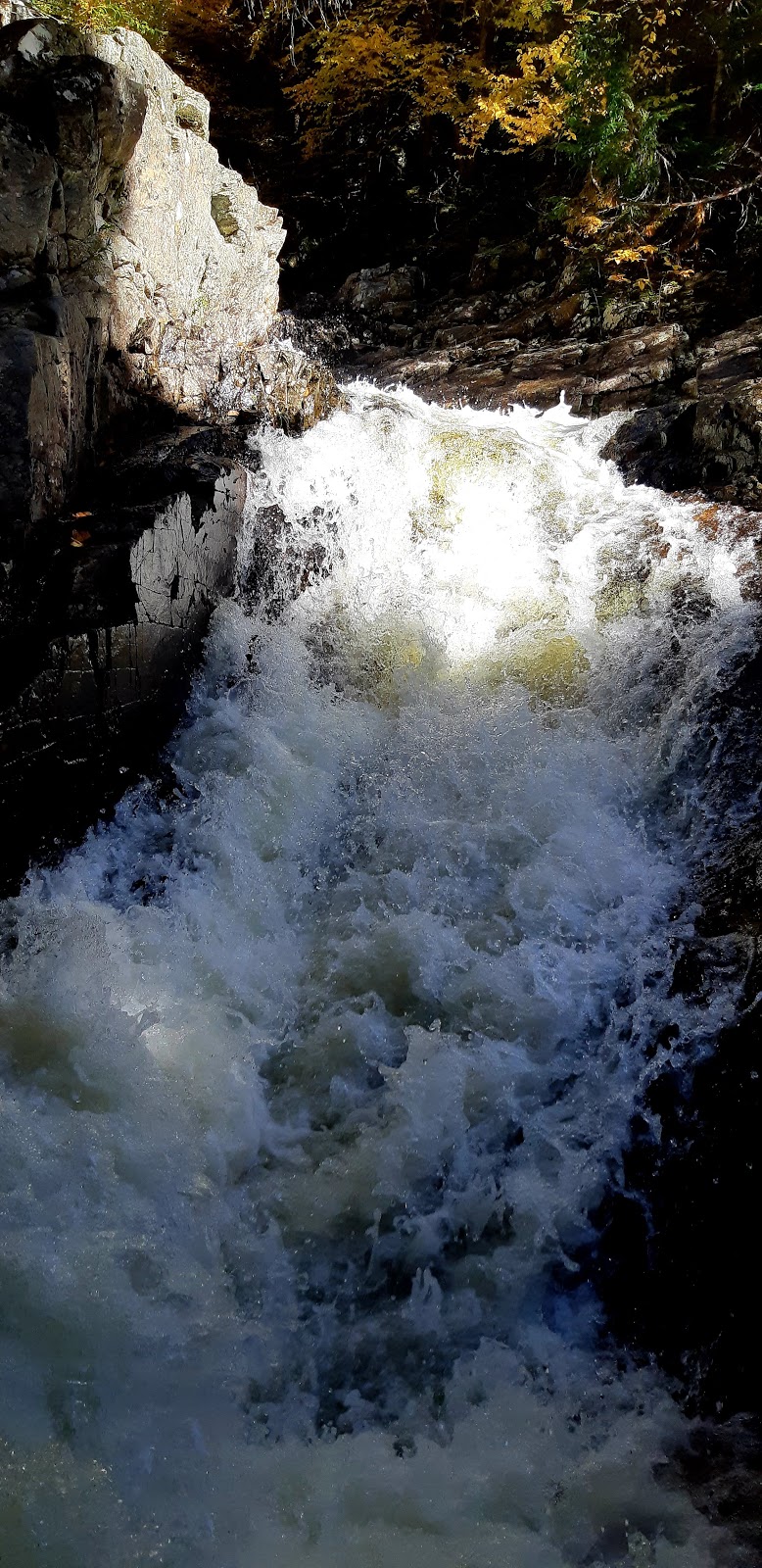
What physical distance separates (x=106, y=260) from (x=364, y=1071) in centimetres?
522

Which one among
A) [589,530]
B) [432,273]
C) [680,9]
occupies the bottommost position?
[589,530]

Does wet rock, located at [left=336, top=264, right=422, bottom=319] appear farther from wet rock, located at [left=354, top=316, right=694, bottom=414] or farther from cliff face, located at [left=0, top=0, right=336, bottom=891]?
cliff face, located at [left=0, top=0, right=336, bottom=891]

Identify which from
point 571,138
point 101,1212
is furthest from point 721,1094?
point 571,138

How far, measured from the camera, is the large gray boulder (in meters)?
4.23

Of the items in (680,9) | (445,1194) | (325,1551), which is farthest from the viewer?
(680,9)

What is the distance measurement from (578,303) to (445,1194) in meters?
10.1

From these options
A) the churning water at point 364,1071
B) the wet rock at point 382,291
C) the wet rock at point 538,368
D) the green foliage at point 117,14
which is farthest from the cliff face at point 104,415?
the wet rock at point 382,291

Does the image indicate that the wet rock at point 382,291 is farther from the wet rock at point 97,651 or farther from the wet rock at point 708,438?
the wet rock at point 97,651

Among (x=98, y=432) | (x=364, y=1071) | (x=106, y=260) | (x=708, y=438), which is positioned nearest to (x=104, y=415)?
(x=98, y=432)

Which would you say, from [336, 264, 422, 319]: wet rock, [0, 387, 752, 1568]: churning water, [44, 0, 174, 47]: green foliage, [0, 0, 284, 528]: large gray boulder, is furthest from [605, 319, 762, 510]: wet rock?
[336, 264, 422, 319]: wet rock

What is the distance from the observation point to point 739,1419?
2365mm

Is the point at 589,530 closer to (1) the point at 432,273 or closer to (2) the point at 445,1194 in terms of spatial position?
(2) the point at 445,1194

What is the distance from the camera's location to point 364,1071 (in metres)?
3.28

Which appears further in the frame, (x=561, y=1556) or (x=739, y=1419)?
(x=739, y=1419)
